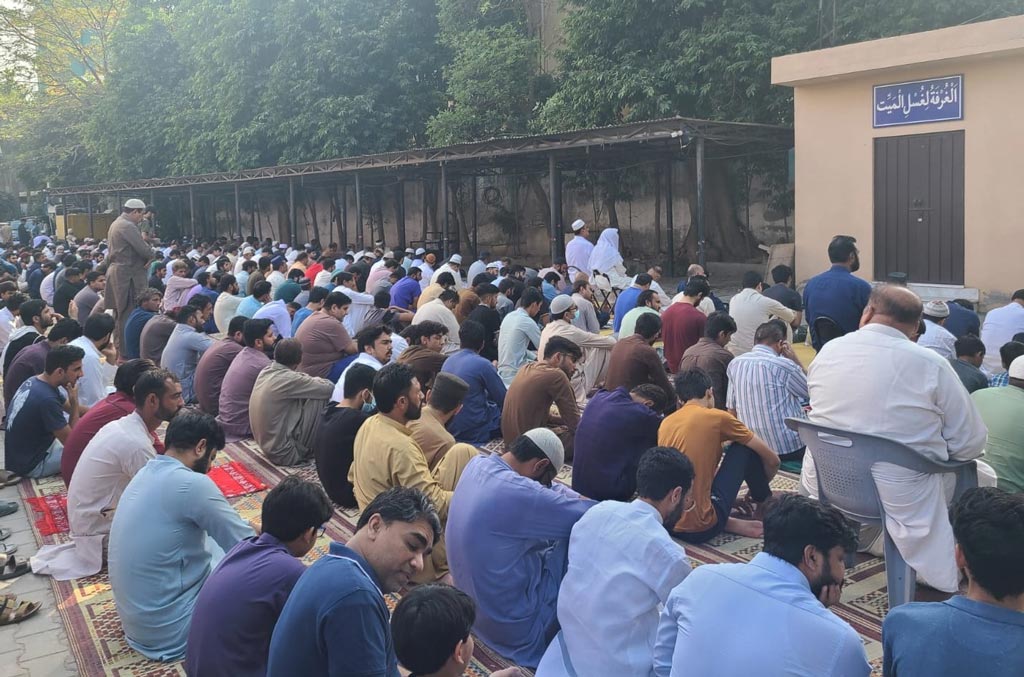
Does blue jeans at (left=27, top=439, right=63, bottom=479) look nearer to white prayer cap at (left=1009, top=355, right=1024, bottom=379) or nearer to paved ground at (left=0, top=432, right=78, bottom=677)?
paved ground at (left=0, top=432, right=78, bottom=677)

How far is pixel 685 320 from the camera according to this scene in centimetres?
752

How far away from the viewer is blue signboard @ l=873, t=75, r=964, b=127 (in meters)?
10.3

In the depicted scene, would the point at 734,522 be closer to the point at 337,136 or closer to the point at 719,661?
the point at 719,661

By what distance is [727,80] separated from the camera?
47.1ft

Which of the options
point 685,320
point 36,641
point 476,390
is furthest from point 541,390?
point 36,641

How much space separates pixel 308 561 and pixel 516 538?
6.20 ft

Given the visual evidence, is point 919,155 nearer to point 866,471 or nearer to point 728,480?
point 728,480

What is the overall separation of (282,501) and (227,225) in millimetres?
28414

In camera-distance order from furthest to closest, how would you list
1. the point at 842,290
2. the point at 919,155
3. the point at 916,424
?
the point at 919,155
the point at 842,290
the point at 916,424

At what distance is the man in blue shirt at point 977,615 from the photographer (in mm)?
1950

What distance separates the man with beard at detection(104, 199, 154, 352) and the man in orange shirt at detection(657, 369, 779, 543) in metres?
7.31

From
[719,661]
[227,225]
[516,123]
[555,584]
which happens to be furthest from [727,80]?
[227,225]

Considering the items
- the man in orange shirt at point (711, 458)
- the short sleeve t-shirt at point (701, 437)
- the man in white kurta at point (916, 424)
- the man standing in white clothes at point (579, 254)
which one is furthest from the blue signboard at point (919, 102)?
the man in white kurta at point (916, 424)

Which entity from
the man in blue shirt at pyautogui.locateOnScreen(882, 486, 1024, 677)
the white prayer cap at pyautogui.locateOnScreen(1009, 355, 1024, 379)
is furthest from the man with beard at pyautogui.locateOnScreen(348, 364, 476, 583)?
the white prayer cap at pyautogui.locateOnScreen(1009, 355, 1024, 379)
